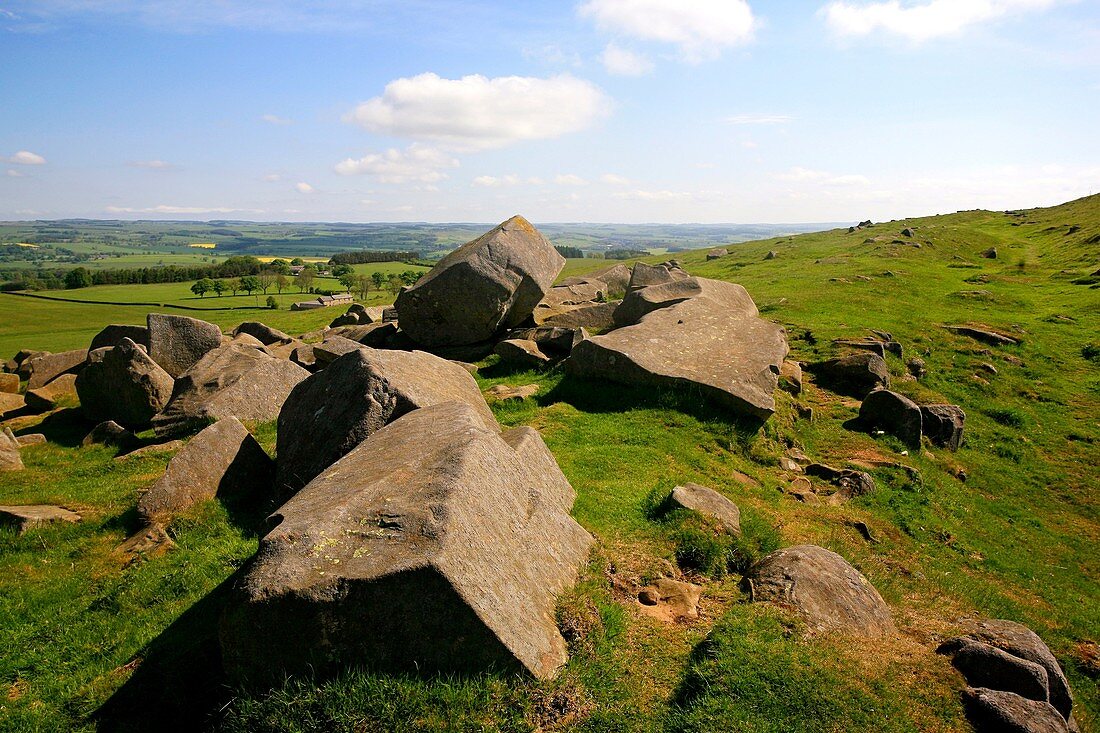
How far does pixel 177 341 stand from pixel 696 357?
1898cm

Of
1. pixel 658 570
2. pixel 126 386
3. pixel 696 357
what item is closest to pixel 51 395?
pixel 126 386

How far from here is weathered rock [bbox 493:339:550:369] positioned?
21769 millimetres

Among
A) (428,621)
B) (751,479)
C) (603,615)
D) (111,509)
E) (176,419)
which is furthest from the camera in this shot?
(176,419)

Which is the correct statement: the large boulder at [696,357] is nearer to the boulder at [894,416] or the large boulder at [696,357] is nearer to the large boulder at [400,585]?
the boulder at [894,416]

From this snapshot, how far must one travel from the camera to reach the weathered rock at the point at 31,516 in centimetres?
1096

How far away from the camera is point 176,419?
1655 centimetres

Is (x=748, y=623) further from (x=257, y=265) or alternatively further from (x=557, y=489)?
(x=257, y=265)

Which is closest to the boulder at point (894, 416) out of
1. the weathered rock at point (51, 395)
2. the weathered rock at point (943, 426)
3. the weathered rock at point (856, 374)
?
the weathered rock at point (943, 426)

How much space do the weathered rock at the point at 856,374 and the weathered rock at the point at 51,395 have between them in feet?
94.1

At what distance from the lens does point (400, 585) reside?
247 inches

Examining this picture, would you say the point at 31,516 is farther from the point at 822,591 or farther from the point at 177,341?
the point at 822,591

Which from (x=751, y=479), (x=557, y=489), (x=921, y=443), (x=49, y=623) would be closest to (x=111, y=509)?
(x=49, y=623)

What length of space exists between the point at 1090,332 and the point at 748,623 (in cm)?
3541

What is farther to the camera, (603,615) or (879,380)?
(879,380)
